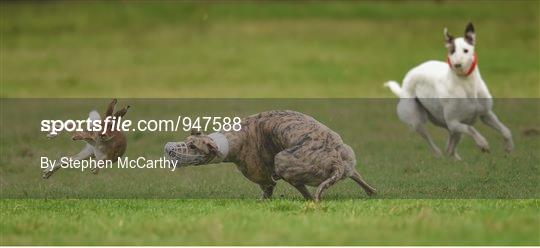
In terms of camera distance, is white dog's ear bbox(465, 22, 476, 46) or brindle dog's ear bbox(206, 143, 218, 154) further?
white dog's ear bbox(465, 22, 476, 46)

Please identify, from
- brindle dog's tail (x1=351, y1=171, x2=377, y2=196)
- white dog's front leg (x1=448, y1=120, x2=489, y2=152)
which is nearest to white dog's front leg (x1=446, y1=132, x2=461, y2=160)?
white dog's front leg (x1=448, y1=120, x2=489, y2=152)

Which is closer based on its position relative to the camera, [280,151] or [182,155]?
[182,155]

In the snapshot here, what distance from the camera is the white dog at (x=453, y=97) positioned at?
54.4ft

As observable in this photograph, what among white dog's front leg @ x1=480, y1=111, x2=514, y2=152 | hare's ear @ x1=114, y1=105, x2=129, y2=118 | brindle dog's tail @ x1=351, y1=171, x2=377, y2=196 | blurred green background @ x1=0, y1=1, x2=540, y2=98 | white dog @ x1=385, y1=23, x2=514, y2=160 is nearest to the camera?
hare's ear @ x1=114, y1=105, x2=129, y2=118

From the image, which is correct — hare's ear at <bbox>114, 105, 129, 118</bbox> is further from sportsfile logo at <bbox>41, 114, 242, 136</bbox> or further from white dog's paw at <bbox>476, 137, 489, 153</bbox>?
white dog's paw at <bbox>476, 137, 489, 153</bbox>

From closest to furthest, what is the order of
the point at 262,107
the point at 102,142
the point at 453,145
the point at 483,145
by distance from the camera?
1. the point at 102,142
2. the point at 483,145
3. the point at 453,145
4. the point at 262,107

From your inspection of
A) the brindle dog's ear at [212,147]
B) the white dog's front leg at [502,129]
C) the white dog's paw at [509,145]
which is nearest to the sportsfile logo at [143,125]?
the brindle dog's ear at [212,147]

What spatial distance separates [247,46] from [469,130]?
2265 cm

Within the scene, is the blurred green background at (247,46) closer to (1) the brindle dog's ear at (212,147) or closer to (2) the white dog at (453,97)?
(2) the white dog at (453,97)

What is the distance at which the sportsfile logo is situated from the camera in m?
12.1

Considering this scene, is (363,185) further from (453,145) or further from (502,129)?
(453,145)

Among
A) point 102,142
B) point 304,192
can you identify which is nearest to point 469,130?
point 304,192

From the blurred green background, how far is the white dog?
1203 centimetres

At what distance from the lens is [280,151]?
11.8 meters
